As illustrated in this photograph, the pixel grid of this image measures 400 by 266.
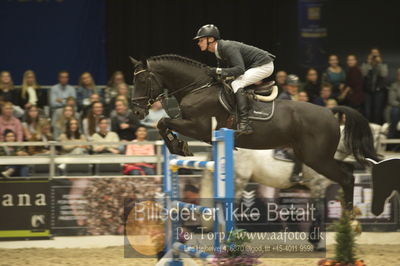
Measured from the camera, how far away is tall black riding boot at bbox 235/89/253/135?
7.94 m

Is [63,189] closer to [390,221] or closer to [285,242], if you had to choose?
[285,242]

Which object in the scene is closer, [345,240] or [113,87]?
[345,240]

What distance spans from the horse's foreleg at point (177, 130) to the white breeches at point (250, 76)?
63 cm

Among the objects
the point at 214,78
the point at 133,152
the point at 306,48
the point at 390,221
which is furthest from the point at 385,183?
the point at 306,48

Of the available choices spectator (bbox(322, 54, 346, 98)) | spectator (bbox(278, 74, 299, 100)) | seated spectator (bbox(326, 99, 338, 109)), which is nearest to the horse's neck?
spectator (bbox(278, 74, 299, 100))

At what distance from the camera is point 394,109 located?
11.5 m

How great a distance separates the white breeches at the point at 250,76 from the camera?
7.97 meters

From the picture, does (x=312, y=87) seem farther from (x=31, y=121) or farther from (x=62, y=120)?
(x=31, y=121)

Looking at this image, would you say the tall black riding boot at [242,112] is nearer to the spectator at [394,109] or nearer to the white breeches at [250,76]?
the white breeches at [250,76]

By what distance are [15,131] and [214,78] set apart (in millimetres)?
3351

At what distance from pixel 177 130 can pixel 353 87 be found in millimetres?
4805

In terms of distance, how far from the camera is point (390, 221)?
10.1 m

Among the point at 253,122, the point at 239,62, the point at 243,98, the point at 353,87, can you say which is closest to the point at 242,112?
the point at 243,98

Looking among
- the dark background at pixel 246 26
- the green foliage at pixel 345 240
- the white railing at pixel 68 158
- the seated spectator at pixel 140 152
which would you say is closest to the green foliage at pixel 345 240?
the green foliage at pixel 345 240
